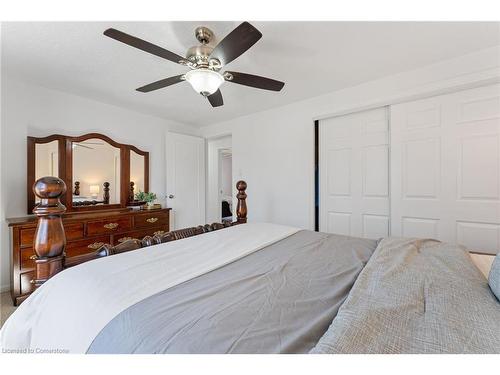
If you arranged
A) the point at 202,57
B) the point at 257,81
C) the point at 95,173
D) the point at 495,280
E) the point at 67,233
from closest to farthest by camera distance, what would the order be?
the point at 495,280 → the point at 202,57 → the point at 257,81 → the point at 67,233 → the point at 95,173

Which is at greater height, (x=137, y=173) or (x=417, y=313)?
(x=137, y=173)

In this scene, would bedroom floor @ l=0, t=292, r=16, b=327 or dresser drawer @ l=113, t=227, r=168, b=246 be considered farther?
dresser drawer @ l=113, t=227, r=168, b=246

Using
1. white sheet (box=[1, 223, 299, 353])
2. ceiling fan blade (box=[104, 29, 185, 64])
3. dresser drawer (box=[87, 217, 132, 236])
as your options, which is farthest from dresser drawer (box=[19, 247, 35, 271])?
ceiling fan blade (box=[104, 29, 185, 64])

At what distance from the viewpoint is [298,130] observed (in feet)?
10.0

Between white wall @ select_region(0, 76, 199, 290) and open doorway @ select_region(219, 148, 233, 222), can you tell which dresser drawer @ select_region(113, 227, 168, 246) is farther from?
open doorway @ select_region(219, 148, 233, 222)

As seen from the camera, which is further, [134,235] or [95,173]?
[95,173]

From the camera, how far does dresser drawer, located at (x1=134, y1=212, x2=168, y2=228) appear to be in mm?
2875

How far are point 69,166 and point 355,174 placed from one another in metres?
3.49

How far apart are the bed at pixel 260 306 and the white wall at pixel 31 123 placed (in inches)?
87.3

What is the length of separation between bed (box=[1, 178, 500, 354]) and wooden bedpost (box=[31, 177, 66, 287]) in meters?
0.05

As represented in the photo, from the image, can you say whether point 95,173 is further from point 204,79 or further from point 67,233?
point 204,79

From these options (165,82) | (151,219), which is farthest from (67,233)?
(165,82)

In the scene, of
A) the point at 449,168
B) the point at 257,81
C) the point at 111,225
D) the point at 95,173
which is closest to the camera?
the point at 257,81

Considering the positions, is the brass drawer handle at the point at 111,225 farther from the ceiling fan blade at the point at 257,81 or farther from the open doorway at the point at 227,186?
the open doorway at the point at 227,186
